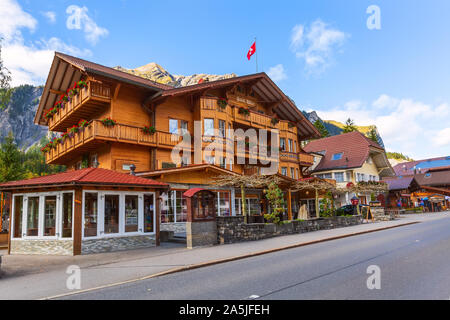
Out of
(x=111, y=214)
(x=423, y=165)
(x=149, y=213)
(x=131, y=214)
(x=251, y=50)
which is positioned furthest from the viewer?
(x=423, y=165)

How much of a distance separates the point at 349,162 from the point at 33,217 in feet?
120

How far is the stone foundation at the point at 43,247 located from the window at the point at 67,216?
1.23ft

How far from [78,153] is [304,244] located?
19604mm

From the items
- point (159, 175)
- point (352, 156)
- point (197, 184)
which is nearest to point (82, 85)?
point (159, 175)

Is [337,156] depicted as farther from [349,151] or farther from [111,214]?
[111,214]

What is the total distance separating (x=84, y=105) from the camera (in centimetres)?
2300

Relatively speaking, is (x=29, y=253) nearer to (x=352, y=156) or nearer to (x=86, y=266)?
(x=86, y=266)

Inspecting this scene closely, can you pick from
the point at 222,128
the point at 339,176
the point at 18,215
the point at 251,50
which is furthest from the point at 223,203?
the point at 339,176

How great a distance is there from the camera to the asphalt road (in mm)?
6262

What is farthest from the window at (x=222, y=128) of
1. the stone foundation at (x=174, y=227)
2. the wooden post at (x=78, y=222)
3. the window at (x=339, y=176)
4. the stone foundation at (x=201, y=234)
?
the window at (x=339, y=176)

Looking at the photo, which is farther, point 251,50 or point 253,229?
point 251,50

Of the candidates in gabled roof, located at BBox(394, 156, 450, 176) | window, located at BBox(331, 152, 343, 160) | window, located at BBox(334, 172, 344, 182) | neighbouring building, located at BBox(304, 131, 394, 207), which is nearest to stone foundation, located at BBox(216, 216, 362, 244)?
neighbouring building, located at BBox(304, 131, 394, 207)

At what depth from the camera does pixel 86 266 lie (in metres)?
10.7

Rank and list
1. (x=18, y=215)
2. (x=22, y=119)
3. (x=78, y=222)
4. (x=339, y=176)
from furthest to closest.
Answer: (x=22, y=119) < (x=339, y=176) < (x=18, y=215) < (x=78, y=222)
